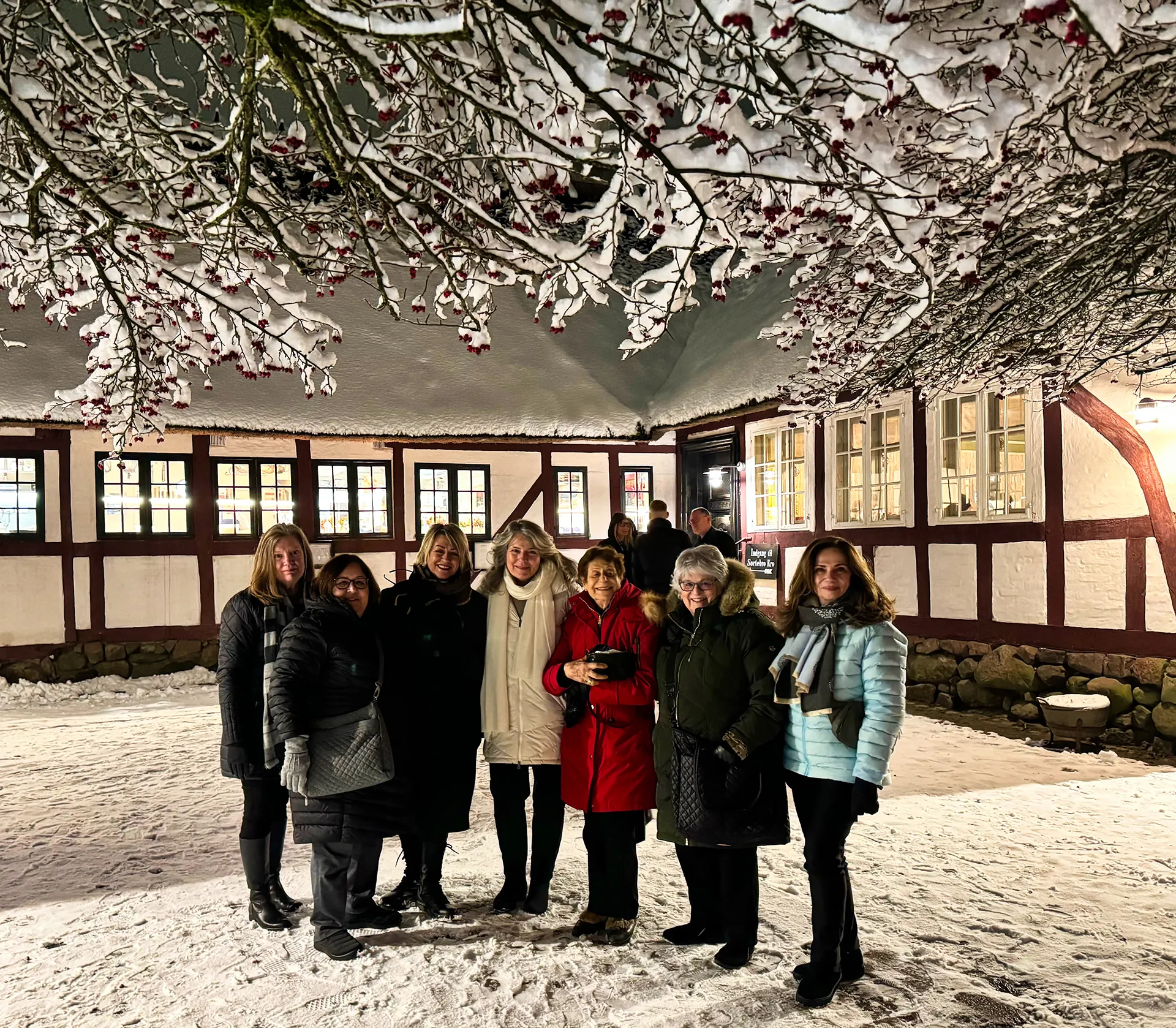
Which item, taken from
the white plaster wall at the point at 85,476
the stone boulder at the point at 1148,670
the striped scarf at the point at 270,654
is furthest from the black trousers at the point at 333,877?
the white plaster wall at the point at 85,476

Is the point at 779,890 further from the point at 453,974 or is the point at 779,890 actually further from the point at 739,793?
the point at 453,974

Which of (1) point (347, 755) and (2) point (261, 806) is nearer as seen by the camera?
(1) point (347, 755)

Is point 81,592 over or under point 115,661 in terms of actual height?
over

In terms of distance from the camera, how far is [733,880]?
121 inches

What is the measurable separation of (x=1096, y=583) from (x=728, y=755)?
18.3ft

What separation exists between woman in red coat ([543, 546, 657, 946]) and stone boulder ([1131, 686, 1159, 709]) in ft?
17.2

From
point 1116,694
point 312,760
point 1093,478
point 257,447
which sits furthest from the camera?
point 257,447

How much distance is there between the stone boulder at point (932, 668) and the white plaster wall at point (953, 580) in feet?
1.45

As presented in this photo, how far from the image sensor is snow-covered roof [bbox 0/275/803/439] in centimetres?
987

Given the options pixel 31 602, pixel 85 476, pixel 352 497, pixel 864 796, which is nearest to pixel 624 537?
pixel 352 497

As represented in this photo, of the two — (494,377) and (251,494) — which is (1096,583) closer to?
(494,377)

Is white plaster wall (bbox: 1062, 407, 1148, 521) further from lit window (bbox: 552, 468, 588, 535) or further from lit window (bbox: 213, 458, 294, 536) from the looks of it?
lit window (bbox: 213, 458, 294, 536)

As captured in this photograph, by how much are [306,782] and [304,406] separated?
27.2ft

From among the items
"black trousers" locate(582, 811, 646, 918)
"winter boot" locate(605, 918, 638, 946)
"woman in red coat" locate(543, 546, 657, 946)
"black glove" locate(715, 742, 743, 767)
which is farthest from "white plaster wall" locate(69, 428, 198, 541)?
"black glove" locate(715, 742, 743, 767)
